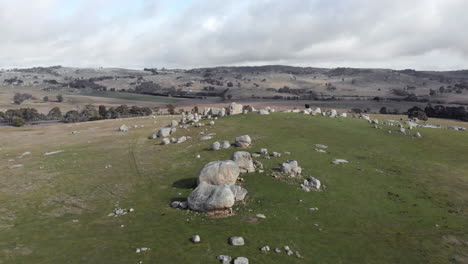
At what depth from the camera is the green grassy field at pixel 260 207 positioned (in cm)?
2810

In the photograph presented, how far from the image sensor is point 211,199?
3534 centimetres

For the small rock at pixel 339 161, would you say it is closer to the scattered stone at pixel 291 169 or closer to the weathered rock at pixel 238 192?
the scattered stone at pixel 291 169

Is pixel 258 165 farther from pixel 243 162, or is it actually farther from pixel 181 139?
pixel 181 139

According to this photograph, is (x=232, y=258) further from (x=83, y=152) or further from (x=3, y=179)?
(x=83, y=152)

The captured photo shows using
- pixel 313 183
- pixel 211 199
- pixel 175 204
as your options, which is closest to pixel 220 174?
pixel 211 199

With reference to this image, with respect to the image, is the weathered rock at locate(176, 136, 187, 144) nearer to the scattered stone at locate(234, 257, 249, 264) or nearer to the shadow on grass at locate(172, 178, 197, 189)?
the shadow on grass at locate(172, 178, 197, 189)

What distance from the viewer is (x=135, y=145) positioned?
245 feet

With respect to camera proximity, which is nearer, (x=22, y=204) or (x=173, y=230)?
(x=173, y=230)

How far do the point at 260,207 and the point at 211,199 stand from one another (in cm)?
648

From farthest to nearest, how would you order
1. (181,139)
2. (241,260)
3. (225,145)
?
1. (181,139)
2. (225,145)
3. (241,260)

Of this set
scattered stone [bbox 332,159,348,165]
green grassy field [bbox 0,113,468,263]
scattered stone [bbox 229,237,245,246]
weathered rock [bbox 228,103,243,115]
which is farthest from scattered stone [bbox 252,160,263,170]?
weathered rock [bbox 228,103,243,115]

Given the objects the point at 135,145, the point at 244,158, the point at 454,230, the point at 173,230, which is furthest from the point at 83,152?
the point at 454,230

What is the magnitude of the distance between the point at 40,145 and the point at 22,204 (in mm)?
49040

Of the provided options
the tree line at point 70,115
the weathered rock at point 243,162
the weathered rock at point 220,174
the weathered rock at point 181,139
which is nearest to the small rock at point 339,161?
the weathered rock at point 243,162
